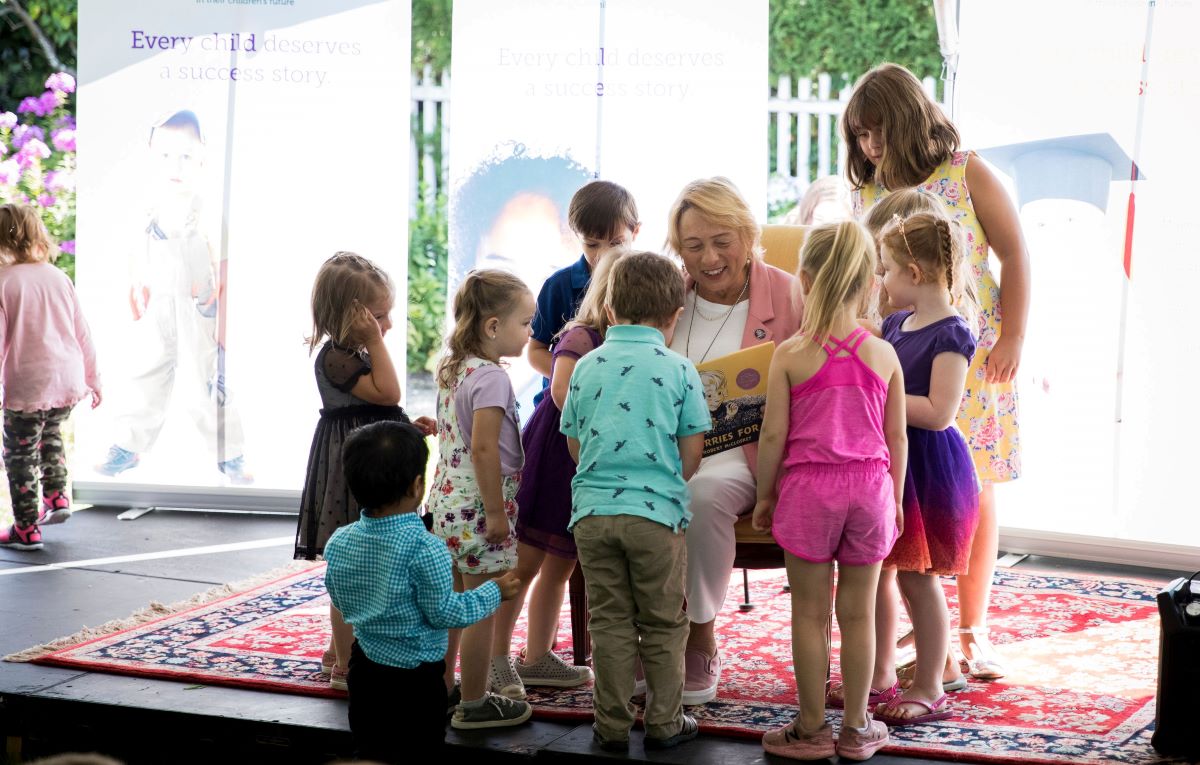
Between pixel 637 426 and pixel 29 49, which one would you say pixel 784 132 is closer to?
pixel 637 426

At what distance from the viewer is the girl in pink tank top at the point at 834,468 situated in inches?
107

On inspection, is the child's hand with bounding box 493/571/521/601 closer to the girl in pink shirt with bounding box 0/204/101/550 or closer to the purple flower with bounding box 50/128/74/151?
the girl in pink shirt with bounding box 0/204/101/550

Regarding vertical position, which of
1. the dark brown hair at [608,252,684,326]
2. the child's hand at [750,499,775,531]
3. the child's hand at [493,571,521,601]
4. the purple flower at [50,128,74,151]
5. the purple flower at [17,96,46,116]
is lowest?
the child's hand at [493,571,521,601]

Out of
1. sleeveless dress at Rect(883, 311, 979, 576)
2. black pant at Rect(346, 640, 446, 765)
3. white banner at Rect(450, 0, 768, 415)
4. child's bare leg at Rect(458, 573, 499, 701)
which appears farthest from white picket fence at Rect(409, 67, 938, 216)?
black pant at Rect(346, 640, 446, 765)

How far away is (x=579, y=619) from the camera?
3.40 meters

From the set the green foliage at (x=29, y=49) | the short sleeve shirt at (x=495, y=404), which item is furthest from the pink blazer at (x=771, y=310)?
the green foliage at (x=29, y=49)

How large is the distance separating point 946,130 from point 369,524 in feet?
5.95

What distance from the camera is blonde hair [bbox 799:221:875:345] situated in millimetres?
2742

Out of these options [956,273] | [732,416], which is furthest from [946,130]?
[732,416]

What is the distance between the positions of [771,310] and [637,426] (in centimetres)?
68

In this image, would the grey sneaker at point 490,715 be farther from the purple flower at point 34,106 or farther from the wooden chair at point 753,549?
the purple flower at point 34,106

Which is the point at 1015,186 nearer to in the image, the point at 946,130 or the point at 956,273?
the point at 946,130

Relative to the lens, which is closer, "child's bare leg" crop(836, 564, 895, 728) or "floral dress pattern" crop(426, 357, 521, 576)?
"child's bare leg" crop(836, 564, 895, 728)

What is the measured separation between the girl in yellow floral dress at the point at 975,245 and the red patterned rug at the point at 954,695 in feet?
0.82
